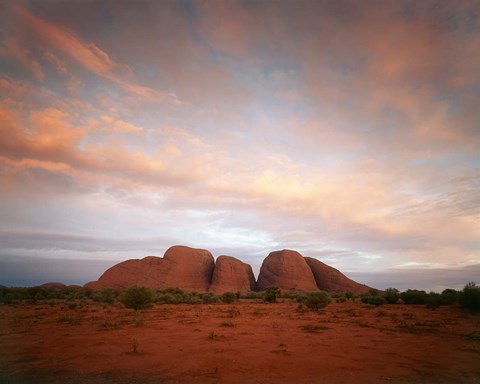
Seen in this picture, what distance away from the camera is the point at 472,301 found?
57.3ft

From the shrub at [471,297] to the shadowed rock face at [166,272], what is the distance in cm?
4180

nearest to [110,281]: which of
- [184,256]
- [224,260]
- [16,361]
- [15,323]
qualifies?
[184,256]

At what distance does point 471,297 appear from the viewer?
690 inches

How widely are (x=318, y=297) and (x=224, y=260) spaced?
1629 inches

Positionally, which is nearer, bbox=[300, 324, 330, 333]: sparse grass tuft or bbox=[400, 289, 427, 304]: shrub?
bbox=[300, 324, 330, 333]: sparse grass tuft

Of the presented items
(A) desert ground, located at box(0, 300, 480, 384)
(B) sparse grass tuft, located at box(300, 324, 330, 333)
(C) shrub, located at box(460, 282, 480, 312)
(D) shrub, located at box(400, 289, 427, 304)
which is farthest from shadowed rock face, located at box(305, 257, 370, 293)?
(A) desert ground, located at box(0, 300, 480, 384)

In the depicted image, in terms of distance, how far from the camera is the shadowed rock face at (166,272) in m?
52.2

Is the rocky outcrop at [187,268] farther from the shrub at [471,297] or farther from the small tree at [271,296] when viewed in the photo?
the shrub at [471,297]

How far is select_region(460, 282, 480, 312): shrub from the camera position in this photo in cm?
1716

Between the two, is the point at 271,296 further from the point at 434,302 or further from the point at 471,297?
the point at 471,297

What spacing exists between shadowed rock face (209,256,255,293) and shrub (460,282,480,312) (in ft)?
129

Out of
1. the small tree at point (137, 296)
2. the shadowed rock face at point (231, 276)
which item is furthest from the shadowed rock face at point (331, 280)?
the small tree at point (137, 296)

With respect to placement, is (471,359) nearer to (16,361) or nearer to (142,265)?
(16,361)

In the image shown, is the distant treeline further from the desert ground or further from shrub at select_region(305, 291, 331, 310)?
the desert ground
